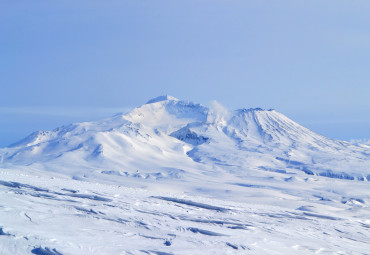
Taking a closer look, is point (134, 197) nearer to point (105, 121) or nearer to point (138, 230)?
point (138, 230)

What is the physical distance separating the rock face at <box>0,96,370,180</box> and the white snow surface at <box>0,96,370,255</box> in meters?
0.31

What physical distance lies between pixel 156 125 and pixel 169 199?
306ft

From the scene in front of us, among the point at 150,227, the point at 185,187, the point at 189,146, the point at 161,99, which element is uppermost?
the point at 161,99

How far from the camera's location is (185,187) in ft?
166

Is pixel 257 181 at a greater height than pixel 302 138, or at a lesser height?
lesser

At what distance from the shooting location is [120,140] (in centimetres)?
8231

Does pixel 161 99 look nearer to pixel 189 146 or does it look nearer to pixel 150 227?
pixel 189 146

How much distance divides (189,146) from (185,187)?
1731 inches

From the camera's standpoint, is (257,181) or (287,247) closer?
(287,247)

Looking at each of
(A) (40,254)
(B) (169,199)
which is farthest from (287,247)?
(B) (169,199)

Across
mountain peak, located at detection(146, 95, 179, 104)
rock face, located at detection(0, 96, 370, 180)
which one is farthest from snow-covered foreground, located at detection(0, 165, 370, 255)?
mountain peak, located at detection(146, 95, 179, 104)

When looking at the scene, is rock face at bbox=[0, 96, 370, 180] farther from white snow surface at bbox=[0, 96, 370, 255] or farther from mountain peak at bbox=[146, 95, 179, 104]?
mountain peak at bbox=[146, 95, 179, 104]

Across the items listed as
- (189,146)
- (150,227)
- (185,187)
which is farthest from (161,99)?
(150,227)

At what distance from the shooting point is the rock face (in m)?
71.7
